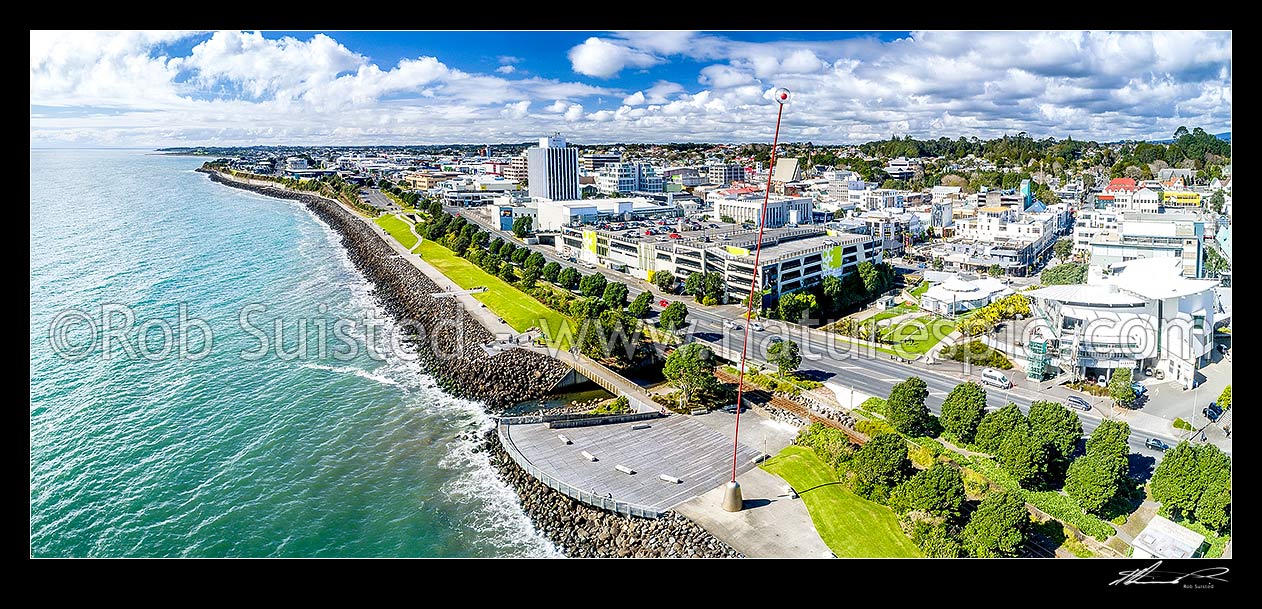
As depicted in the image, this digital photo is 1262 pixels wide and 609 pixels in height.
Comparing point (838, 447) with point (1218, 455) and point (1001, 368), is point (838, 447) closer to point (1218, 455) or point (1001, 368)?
point (1218, 455)

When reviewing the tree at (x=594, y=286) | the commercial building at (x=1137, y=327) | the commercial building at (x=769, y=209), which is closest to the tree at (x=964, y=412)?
the commercial building at (x=1137, y=327)

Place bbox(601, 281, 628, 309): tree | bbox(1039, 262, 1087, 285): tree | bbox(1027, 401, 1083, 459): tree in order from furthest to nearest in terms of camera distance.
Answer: bbox(1039, 262, 1087, 285): tree
bbox(601, 281, 628, 309): tree
bbox(1027, 401, 1083, 459): tree

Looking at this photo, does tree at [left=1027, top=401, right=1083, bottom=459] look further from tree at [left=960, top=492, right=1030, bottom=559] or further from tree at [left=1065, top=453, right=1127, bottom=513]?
tree at [left=960, top=492, right=1030, bottom=559]

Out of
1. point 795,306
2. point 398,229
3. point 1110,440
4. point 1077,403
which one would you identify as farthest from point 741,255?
point 398,229

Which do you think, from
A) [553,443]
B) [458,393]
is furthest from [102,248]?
[553,443]

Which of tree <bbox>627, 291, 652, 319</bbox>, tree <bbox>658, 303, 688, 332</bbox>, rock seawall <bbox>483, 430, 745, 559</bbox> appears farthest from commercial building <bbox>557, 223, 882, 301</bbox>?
rock seawall <bbox>483, 430, 745, 559</bbox>

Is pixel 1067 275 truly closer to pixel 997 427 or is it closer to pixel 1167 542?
pixel 997 427
